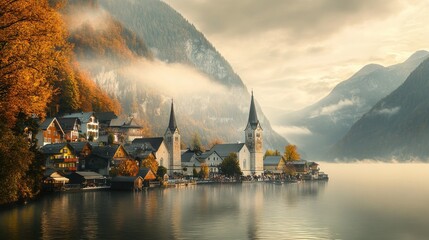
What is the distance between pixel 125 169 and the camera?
393ft

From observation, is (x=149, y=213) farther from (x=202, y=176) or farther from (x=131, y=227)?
(x=202, y=176)

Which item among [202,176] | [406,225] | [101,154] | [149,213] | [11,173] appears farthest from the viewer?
[202,176]

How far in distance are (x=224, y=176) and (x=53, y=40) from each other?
14348 cm

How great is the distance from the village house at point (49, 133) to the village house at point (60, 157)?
7.36 meters

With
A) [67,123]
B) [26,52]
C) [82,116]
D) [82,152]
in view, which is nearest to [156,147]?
[82,116]

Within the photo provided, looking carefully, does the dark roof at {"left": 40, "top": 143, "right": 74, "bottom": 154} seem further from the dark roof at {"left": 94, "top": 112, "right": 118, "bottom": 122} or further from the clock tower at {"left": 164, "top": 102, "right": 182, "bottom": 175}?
the dark roof at {"left": 94, "top": 112, "right": 118, "bottom": 122}

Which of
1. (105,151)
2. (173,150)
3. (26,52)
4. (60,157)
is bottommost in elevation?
(60,157)

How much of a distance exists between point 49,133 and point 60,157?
15.1 meters

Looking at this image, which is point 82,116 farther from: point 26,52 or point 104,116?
point 26,52

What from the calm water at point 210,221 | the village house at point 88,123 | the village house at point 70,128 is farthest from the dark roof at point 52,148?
the calm water at point 210,221

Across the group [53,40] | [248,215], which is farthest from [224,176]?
[53,40]

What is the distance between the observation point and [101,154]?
127 m

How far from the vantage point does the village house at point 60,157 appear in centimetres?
11706

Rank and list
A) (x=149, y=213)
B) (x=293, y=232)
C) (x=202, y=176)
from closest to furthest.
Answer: (x=293, y=232), (x=149, y=213), (x=202, y=176)
